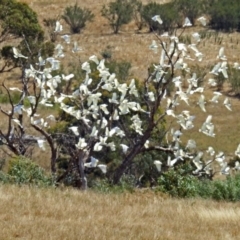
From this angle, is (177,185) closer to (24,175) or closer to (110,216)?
(24,175)

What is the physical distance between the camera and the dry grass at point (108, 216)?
5906 millimetres

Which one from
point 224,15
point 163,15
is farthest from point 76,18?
point 224,15

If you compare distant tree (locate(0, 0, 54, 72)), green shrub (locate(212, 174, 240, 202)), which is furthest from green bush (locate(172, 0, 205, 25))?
green shrub (locate(212, 174, 240, 202))

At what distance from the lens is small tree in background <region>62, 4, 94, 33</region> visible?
152 ft

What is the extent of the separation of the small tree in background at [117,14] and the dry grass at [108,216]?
38.3m

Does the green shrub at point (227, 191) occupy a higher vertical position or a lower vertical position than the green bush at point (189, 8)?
higher

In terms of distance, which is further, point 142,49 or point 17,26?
point 142,49

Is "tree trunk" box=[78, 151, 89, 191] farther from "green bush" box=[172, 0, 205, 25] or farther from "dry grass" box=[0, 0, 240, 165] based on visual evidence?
"green bush" box=[172, 0, 205, 25]

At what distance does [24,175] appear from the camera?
9602mm

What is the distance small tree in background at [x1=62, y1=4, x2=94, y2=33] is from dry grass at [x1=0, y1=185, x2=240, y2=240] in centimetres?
3837

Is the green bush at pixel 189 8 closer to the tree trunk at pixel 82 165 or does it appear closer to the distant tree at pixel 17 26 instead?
the distant tree at pixel 17 26

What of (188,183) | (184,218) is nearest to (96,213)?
(184,218)

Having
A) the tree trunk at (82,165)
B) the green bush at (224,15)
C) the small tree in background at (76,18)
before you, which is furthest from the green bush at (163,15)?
the tree trunk at (82,165)

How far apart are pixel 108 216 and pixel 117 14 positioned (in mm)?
40522
